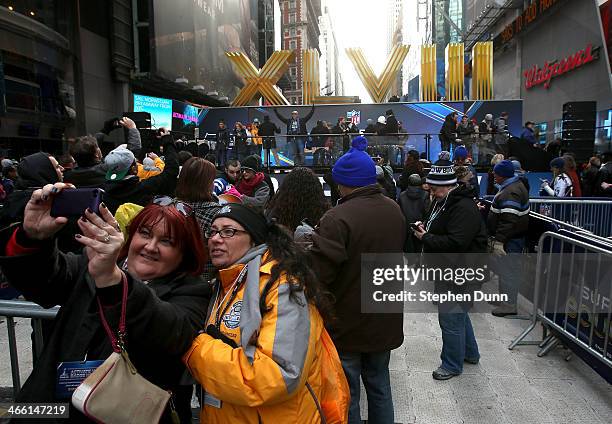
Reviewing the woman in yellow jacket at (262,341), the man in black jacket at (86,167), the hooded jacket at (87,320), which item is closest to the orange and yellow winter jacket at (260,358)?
the woman in yellow jacket at (262,341)

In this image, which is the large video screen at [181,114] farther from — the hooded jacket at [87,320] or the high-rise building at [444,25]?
the high-rise building at [444,25]

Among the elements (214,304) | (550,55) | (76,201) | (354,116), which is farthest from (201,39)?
(76,201)

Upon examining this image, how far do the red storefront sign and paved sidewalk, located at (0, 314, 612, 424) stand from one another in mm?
21555

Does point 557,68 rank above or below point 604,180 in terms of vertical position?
above

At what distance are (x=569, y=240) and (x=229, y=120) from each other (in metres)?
18.1

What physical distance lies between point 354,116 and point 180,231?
1848cm

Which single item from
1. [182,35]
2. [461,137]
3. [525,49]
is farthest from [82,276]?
[525,49]

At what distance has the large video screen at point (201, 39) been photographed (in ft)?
76.4

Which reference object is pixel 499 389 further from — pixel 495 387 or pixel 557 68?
pixel 557 68

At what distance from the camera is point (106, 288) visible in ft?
4.59

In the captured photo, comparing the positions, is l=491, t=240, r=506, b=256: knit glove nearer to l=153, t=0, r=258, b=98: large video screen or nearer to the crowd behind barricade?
the crowd behind barricade

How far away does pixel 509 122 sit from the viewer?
62.5 feet

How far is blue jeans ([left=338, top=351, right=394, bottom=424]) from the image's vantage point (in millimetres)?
2984

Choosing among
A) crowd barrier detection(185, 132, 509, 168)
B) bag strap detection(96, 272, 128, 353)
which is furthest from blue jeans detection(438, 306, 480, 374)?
crowd barrier detection(185, 132, 509, 168)
